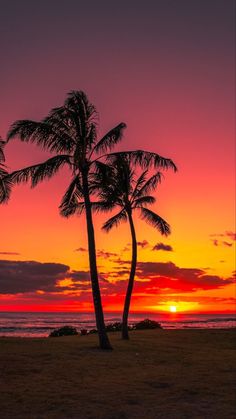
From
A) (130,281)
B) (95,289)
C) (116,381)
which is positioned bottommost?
(116,381)

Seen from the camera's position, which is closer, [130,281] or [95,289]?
[95,289]

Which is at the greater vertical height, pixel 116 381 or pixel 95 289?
pixel 95 289

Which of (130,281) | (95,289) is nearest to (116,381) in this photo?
(95,289)

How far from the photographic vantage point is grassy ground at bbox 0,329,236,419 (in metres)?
10.9

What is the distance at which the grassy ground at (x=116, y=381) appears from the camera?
10.9 meters

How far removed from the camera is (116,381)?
14.5 metres

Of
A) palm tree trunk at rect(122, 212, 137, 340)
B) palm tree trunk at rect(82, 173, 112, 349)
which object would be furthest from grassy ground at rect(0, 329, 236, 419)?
palm tree trunk at rect(122, 212, 137, 340)

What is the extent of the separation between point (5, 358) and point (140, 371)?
482 cm

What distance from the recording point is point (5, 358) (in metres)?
17.5

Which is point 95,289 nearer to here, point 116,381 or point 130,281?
point 130,281

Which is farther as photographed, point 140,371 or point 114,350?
point 114,350

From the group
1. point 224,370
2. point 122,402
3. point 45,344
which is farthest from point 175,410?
point 45,344

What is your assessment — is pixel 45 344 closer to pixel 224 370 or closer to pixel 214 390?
pixel 224 370

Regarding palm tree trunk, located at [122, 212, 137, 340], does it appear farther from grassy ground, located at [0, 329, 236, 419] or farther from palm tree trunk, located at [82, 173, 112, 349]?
palm tree trunk, located at [82, 173, 112, 349]
